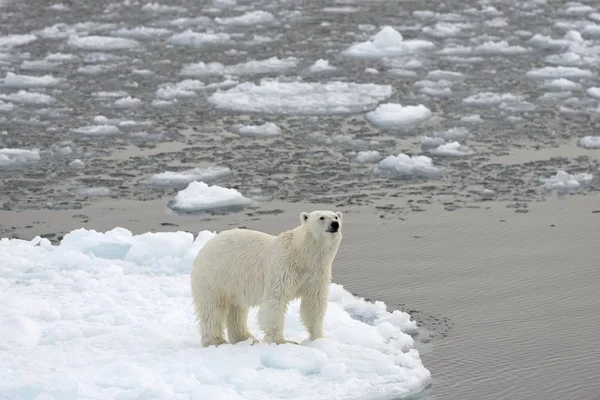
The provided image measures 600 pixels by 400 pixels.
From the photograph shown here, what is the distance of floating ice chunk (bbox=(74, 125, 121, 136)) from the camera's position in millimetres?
12898

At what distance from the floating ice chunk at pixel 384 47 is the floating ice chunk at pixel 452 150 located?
4572mm

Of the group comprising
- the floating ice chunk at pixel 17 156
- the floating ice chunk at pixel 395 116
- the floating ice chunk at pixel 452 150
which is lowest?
the floating ice chunk at pixel 17 156

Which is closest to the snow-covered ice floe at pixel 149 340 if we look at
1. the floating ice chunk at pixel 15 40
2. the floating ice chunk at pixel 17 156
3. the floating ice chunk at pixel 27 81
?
the floating ice chunk at pixel 17 156

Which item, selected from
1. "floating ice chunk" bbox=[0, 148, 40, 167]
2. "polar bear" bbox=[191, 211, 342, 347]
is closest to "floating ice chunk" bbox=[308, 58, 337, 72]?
"floating ice chunk" bbox=[0, 148, 40, 167]

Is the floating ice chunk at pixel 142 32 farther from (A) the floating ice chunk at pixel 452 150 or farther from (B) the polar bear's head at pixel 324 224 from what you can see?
(B) the polar bear's head at pixel 324 224

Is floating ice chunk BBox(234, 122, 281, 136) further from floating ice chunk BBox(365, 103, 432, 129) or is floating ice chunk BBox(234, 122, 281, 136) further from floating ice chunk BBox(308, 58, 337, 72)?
floating ice chunk BBox(308, 58, 337, 72)

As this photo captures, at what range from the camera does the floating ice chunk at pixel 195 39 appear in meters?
17.5

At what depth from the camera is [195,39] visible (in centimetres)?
1759

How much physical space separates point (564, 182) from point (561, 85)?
4.02 meters

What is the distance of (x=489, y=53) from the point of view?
1670cm

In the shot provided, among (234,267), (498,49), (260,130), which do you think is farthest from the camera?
(498,49)

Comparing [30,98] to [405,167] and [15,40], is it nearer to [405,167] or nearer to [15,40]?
[15,40]

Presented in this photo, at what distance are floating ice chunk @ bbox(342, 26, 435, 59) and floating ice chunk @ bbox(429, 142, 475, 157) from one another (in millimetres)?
4572

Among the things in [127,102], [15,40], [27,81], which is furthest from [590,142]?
[15,40]
